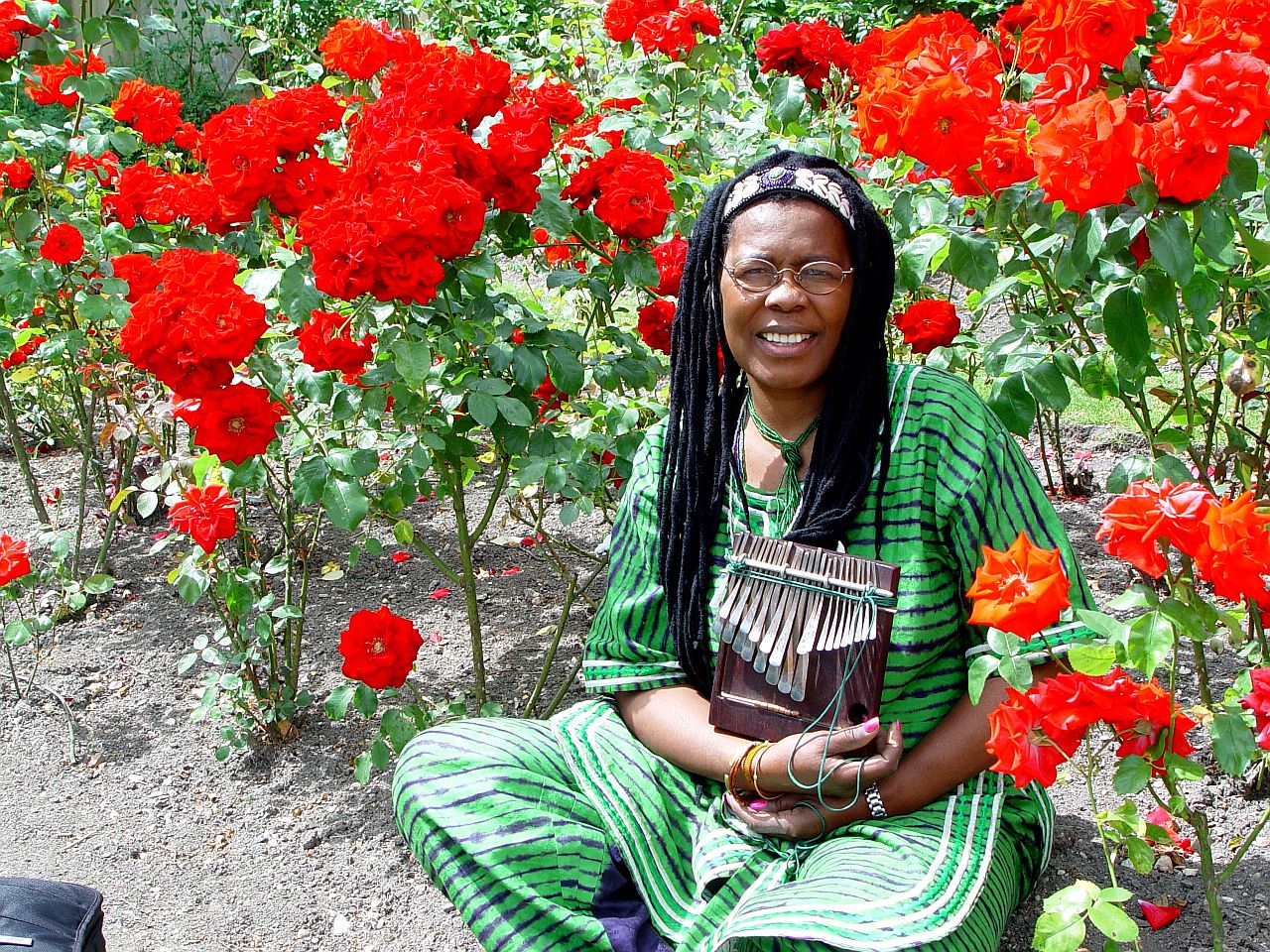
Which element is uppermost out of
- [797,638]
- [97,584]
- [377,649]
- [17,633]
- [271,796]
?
[797,638]

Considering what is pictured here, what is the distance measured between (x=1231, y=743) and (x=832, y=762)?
0.59 metres

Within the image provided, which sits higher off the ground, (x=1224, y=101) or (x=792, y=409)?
(x=1224, y=101)

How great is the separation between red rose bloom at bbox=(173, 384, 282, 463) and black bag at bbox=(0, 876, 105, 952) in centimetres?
76

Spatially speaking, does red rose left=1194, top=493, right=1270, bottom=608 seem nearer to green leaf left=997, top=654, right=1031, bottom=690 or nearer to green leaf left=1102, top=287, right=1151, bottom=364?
green leaf left=997, top=654, right=1031, bottom=690

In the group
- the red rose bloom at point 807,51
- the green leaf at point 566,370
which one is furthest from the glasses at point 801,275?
the red rose bloom at point 807,51

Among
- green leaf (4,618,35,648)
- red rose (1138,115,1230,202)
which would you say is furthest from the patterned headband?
green leaf (4,618,35,648)

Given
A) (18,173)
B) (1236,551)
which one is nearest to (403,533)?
(18,173)

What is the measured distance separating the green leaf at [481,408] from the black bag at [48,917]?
102cm

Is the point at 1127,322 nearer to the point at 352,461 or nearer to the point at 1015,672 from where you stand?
the point at 1015,672

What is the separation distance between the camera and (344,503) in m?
2.42

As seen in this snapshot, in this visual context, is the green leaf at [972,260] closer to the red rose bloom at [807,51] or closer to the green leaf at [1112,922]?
the red rose bloom at [807,51]

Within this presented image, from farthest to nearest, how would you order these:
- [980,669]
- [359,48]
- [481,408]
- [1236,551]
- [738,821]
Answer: [359,48] < [481,408] < [738,821] < [980,669] < [1236,551]

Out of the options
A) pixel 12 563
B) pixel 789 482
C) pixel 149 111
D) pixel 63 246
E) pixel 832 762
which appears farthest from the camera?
pixel 149 111

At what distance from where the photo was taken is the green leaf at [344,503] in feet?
7.90
